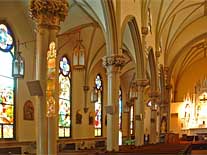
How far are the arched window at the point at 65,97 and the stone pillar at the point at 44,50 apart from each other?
14.4m

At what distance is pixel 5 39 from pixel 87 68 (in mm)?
8481

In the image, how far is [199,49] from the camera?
36781 mm

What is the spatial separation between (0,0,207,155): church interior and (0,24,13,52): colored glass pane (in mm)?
50

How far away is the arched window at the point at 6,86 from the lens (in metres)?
18.7

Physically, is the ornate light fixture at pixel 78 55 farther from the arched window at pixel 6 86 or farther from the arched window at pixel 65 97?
the arched window at pixel 6 86

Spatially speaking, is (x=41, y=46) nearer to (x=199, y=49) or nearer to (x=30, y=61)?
(x=30, y=61)

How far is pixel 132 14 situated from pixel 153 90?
7723 mm

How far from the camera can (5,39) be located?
1906cm

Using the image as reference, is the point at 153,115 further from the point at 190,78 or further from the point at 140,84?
the point at 190,78

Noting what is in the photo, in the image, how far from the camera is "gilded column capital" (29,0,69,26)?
966 centimetres

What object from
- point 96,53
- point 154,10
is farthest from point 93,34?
point 154,10

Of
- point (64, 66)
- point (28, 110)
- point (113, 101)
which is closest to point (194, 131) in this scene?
point (64, 66)

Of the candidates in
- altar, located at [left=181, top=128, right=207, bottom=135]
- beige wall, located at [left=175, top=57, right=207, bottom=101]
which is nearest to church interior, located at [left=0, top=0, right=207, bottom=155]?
altar, located at [left=181, top=128, right=207, bottom=135]

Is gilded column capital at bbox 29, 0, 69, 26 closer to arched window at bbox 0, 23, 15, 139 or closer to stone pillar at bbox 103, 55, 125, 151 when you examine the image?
stone pillar at bbox 103, 55, 125, 151
